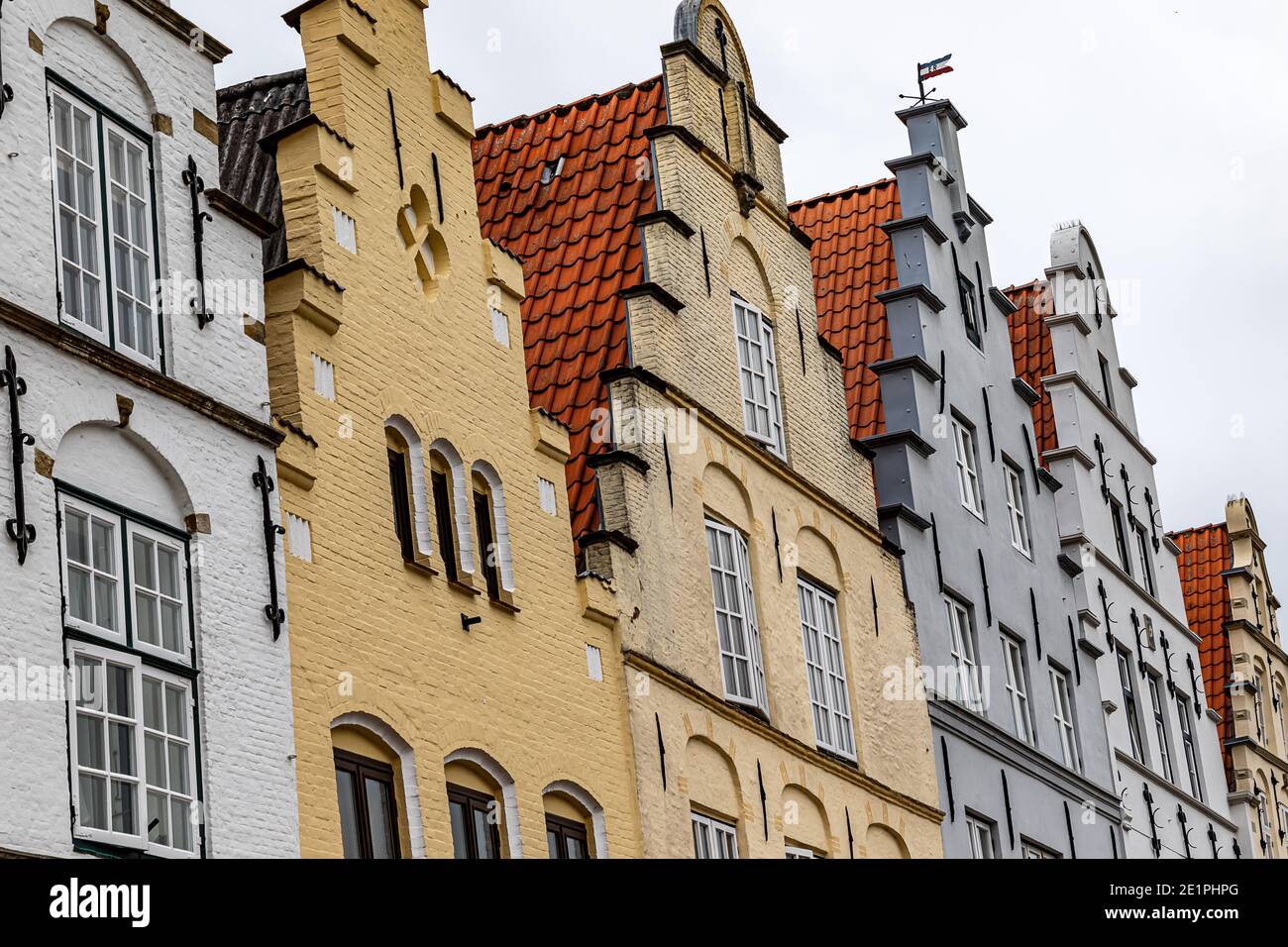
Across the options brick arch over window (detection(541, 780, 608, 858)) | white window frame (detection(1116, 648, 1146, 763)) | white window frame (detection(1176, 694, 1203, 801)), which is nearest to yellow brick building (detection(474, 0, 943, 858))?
brick arch over window (detection(541, 780, 608, 858))

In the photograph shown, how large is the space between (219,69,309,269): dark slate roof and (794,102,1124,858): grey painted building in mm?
7410

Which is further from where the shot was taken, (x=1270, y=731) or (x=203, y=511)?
(x=1270, y=731)

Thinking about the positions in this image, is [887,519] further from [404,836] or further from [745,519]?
[404,836]

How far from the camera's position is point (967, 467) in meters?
23.5

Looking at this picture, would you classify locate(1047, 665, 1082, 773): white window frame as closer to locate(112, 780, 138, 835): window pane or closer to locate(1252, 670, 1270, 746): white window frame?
locate(1252, 670, 1270, 746): white window frame

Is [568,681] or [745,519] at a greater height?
[745,519]

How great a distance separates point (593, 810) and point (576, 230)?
589 cm

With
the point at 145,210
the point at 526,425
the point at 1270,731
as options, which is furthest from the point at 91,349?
the point at 1270,731

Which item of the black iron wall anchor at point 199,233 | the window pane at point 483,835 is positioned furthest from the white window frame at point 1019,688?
the black iron wall anchor at point 199,233

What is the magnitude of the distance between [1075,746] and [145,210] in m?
14.5

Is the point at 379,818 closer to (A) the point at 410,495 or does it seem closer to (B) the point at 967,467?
(A) the point at 410,495

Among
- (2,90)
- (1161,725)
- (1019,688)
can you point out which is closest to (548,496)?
(2,90)

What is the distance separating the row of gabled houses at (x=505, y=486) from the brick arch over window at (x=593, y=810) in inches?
1.6

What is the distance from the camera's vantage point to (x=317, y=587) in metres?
12.9
